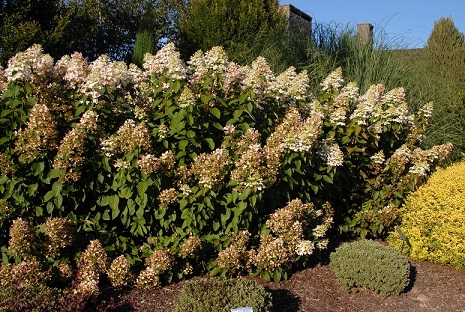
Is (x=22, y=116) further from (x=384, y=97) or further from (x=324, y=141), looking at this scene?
(x=384, y=97)

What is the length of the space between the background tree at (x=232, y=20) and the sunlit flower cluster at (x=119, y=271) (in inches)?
224

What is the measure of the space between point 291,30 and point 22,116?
18.8 ft

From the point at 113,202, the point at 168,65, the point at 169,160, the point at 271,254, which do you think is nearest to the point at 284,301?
the point at 271,254

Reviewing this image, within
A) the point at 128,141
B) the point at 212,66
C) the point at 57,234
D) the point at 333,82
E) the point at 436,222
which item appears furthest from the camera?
the point at 333,82

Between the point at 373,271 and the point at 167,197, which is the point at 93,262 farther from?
the point at 373,271

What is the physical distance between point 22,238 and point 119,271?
2.32ft

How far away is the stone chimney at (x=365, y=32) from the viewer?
8.02m

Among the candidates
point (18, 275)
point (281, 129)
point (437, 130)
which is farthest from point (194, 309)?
point (437, 130)

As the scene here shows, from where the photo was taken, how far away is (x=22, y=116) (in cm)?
370

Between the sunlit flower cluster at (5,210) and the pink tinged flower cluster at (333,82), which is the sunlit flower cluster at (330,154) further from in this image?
the sunlit flower cluster at (5,210)

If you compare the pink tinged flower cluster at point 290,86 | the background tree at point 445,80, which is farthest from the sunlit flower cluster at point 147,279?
the background tree at point 445,80

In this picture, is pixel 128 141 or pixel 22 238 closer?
pixel 22 238

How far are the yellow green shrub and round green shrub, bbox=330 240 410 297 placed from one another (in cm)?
64

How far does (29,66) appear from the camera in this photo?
379 cm
